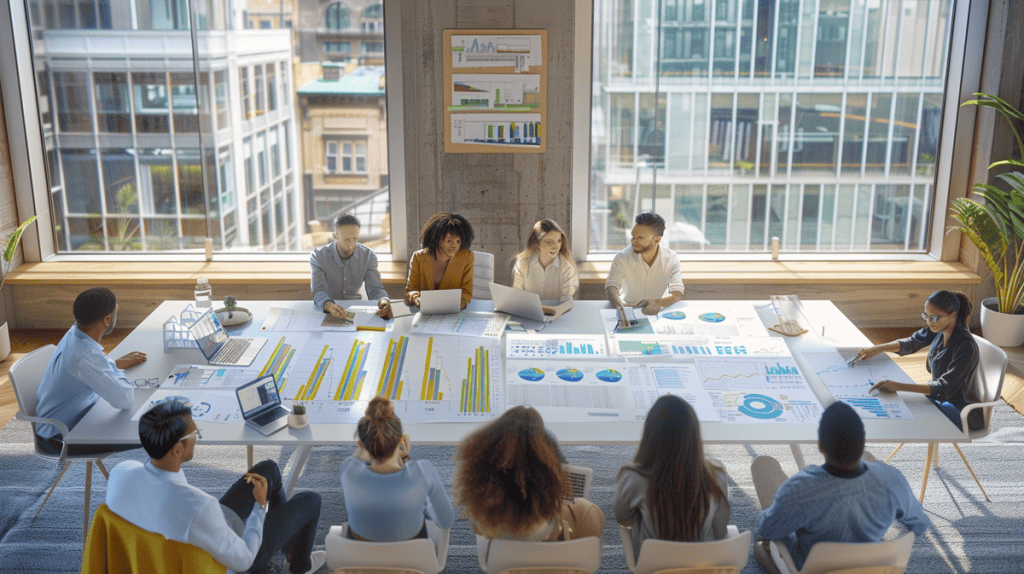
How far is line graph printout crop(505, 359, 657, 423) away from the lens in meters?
3.09

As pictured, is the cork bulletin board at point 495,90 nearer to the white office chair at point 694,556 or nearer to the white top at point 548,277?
the white top at point 548,277

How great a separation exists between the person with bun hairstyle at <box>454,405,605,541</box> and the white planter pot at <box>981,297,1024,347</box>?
4487 mm

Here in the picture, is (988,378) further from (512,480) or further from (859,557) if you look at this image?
(512,480)

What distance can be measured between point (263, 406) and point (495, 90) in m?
3.32

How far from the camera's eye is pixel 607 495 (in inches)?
152

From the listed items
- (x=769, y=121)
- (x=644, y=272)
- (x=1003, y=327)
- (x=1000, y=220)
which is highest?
(x=769, y=121)

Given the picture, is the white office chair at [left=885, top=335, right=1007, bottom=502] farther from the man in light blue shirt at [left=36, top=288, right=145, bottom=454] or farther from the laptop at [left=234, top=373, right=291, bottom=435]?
the man in light blue shirt at [left=36, top=288, right=145, bottom=454]

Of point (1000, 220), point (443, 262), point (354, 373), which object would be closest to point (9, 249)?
point (443, 262)

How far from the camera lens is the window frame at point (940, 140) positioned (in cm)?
577

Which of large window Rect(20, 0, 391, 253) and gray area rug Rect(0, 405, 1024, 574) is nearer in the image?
gray area rug Rect(0, 405, 1024, 574)

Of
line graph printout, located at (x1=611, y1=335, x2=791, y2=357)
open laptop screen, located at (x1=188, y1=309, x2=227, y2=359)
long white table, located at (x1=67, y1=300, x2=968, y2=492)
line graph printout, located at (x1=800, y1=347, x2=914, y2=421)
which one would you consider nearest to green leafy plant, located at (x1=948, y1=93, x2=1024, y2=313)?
line graph printout, located at (x1=800, y1=347, x2=914, y2=421)

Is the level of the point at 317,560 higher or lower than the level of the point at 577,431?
lower

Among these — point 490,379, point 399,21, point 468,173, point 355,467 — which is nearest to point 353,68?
point 399,21

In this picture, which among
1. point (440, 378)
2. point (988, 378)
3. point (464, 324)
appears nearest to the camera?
point (440, 378)
